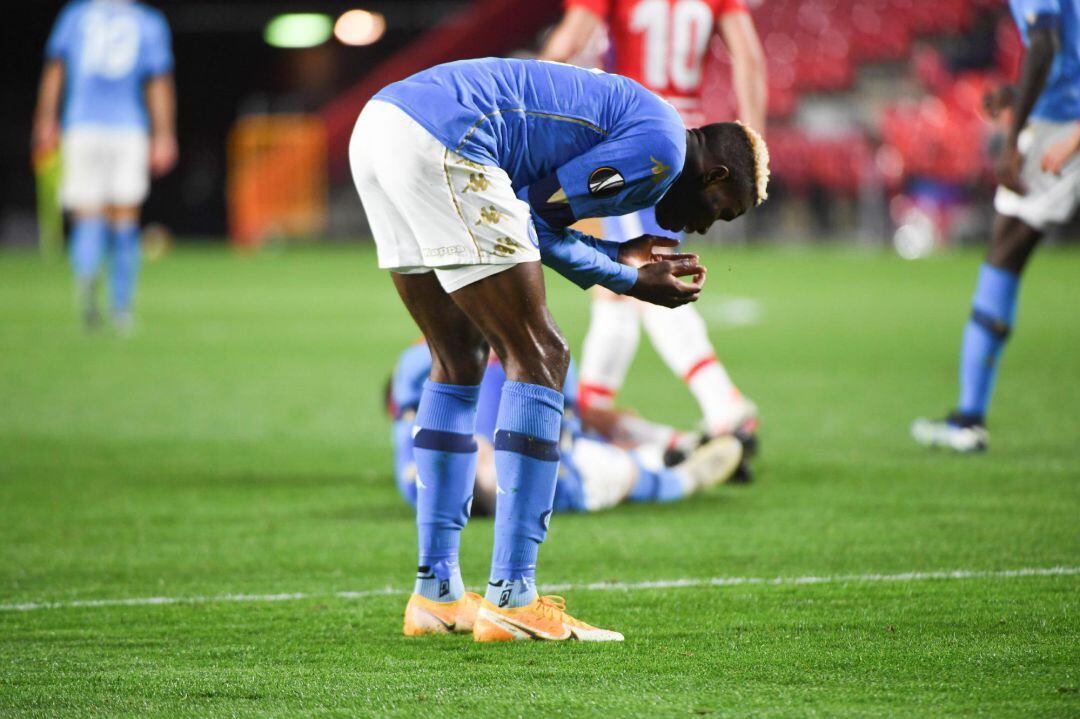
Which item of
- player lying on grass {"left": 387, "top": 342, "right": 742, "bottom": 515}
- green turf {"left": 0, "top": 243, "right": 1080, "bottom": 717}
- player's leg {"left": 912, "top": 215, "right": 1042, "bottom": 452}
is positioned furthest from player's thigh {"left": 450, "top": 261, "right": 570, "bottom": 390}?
player's leg {"left": 912, "top": 215, "right": 1042, "bottom": 452}

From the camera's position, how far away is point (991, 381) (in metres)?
6.75

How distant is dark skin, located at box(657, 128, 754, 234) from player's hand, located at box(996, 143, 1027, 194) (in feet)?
9.21

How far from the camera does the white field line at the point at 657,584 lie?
4.23m

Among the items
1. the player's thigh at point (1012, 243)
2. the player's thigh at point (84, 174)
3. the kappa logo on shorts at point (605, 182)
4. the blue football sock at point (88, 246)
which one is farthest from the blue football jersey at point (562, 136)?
the player's thigh at point (84, 174)

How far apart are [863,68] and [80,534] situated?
22722mm

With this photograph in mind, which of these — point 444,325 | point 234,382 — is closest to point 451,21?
point 234,382

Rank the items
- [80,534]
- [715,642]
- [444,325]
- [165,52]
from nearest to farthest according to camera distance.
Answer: [715,642], [444,325], [80,534], [165,52]

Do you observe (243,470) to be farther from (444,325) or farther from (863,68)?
(863,68)

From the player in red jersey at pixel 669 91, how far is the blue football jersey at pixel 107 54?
6.54 meters

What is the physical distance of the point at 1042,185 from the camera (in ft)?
21.3

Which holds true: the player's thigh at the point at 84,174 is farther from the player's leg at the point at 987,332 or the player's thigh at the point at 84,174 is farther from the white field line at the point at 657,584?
the white field line at the point at 657,584

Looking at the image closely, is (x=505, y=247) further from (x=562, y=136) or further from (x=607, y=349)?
(x=607, y=349)

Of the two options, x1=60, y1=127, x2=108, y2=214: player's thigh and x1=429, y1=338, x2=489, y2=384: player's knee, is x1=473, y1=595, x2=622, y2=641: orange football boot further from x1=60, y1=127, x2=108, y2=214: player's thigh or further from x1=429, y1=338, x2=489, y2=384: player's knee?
x1=60, y1=127, x2=108, y2=214: player's thigh

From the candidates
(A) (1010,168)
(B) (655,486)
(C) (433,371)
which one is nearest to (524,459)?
(C) (433,371)
